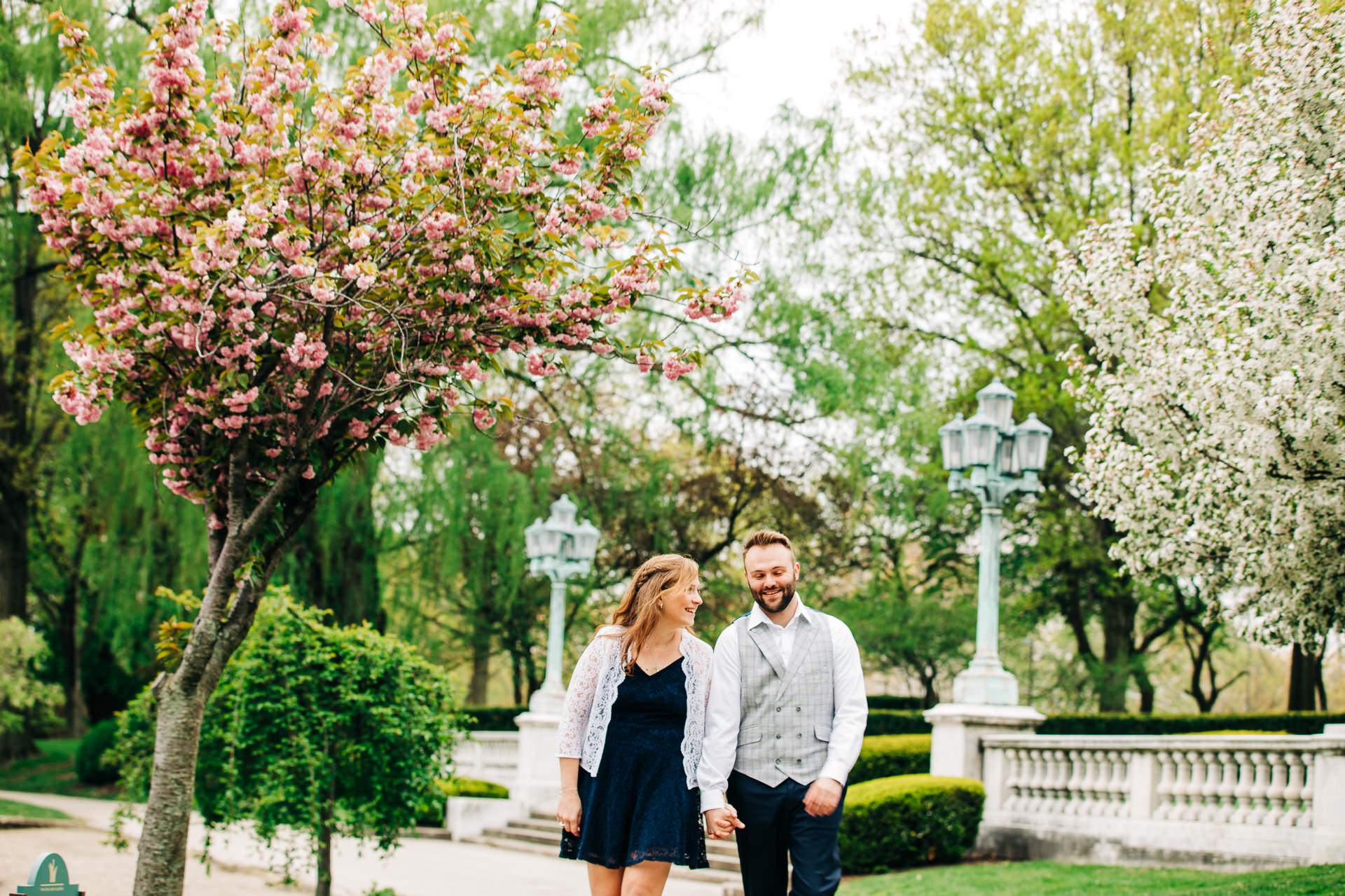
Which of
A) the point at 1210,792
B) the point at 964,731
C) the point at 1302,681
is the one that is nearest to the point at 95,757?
the point at 964,731

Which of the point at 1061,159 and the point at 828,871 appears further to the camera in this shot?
the point at 1061,159

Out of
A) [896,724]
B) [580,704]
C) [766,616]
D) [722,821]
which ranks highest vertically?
[766,616]

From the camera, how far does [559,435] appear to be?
23891 mm

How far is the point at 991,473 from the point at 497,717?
46.1 ft

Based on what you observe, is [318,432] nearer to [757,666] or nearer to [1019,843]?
[757,666]

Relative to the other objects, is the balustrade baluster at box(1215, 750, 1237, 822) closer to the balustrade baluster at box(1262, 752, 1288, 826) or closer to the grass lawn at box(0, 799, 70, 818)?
the balustrade baluster at box(1262, 752, 1288, 826)

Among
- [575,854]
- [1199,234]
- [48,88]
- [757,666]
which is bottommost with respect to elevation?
[575,854]

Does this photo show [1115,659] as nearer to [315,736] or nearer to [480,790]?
[480,790]

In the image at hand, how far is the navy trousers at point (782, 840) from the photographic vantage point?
4410 mm

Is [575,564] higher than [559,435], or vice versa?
[559,435]

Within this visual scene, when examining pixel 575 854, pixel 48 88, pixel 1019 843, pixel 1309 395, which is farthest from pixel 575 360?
pixel 575 854

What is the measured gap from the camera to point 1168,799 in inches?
428

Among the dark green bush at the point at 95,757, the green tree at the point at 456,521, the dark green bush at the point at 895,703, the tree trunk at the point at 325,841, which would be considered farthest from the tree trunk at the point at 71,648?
the tree trunk at the point at 325,841

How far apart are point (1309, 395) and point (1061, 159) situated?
1507cm
